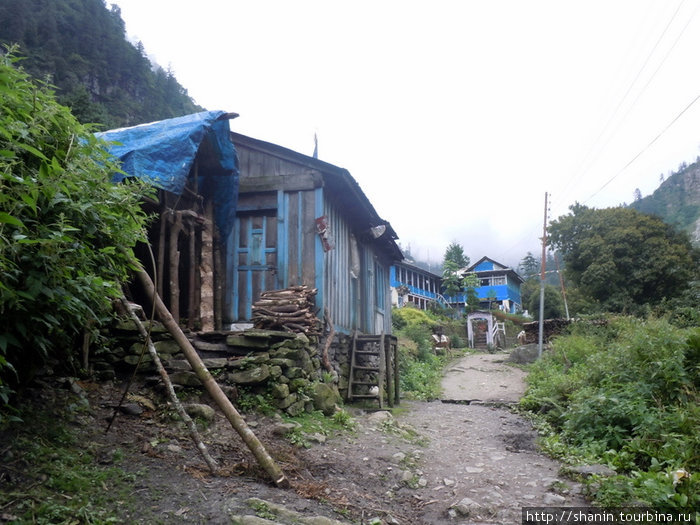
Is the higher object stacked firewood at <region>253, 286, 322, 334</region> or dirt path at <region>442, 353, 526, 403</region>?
stacked firewood at <region>253, 286, 322, 334</region>

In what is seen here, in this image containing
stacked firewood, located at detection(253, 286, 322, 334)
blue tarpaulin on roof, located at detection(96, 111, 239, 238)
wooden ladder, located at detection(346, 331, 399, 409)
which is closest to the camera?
blue tarpaulin on roof, located at detection(96, 111, 239, 238)

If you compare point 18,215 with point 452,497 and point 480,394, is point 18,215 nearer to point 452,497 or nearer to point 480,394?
point 452,497

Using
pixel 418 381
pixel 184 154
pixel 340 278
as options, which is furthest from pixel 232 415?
pixel 418 381

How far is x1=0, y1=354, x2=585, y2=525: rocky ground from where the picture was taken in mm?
3223

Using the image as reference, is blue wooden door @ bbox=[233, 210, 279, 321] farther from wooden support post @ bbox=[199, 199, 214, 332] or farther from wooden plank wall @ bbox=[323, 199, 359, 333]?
wooden plank wall @ bbox=[323, 199, 359, 333]

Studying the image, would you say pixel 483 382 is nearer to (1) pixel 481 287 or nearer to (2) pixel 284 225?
(2) pixel 284 225

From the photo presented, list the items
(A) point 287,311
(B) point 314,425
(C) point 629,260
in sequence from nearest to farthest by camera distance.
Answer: (B) point 314,425
(A) point 287,311
(C) point 629,260

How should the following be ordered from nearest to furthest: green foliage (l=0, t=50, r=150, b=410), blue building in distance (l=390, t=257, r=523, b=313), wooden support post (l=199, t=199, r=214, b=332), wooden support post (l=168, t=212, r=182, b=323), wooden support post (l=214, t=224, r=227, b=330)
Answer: green foliage (l=0, t=50, r=150, b=410)
wooden support post (l=168, t=212, r=182, b=323)
wooden support post (l=199, t=199, r=214, b=332)
wooden support post (l=214, t=224, r=227, b=330)
blue building in distance (l=390, t=257, r=523, b=313)

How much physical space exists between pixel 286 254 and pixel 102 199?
5315 millimetres

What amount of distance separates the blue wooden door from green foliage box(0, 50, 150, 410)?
4894 mm

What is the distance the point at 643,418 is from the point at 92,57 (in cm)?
5459

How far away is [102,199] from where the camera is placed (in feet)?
10.2

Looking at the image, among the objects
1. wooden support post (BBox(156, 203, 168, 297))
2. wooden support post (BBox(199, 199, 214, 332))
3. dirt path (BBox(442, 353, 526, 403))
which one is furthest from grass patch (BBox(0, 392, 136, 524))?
dirt path (BBox(442, 353, 526, 403))

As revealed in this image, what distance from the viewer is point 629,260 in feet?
85.1
